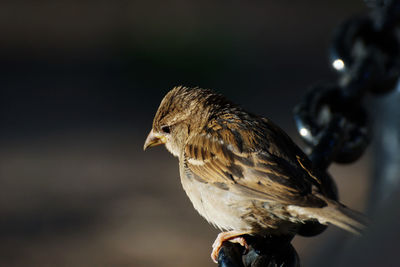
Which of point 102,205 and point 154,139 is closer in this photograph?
→ point 154,139

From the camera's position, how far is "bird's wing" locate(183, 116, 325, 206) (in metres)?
2.17

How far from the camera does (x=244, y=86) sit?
9375 mm

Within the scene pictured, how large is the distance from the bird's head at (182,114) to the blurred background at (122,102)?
7.97 feet

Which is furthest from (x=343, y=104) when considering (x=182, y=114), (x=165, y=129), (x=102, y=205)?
(x=102, y=205)

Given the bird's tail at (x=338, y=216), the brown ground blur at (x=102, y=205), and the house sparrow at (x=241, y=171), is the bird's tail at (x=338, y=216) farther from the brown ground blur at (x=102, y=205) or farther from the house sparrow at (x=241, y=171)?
the brown ground blur at (x=102, y=205)

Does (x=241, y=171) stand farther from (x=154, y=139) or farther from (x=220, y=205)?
(x=154, y=139)

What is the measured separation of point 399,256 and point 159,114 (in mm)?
2027

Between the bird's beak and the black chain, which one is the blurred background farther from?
the black chain

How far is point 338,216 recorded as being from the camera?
1970 mm

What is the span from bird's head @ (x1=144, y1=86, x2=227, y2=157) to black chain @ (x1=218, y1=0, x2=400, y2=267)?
0.52 meters

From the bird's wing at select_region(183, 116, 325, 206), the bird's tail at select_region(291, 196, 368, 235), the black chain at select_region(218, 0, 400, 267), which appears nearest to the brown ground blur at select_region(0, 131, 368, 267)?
the black chain at select_region(218, 0, 400, 267)

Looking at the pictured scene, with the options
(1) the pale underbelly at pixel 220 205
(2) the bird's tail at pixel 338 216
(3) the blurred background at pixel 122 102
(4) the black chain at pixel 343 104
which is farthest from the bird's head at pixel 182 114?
(3) the blurred background at pixel 122 102

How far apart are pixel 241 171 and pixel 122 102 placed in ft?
21.8

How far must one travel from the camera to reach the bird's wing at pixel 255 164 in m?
2.17
